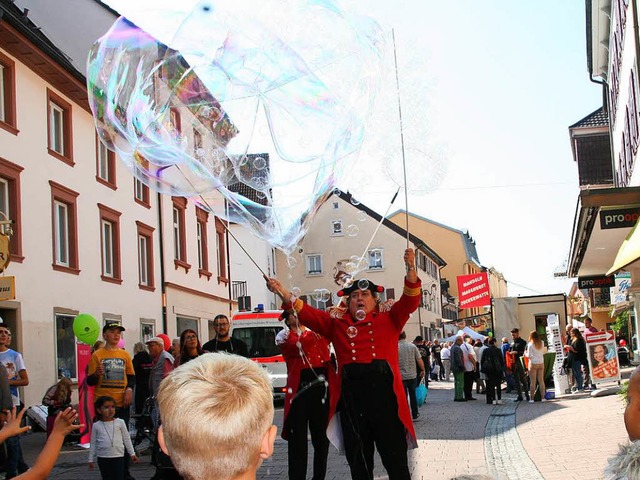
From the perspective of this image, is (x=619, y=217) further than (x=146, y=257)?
No

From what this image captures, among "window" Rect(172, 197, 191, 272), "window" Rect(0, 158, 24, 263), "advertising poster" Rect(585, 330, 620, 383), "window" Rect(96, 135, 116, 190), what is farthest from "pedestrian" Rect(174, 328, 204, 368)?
"window" Rect(172, 197, 191, 272)

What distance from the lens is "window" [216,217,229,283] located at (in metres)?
37.9

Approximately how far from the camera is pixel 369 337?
737 centimetres

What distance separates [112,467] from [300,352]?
2.17 metres

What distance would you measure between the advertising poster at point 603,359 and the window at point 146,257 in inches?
526

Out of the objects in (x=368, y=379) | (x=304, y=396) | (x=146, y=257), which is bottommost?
(x=304, y=396)

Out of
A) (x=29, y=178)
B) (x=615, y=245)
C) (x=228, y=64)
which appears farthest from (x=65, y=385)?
(x=615, y=245)

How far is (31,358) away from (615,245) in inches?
539

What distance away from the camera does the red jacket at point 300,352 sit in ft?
29.7

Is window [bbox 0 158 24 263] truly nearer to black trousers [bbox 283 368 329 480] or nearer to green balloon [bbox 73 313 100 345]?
Answer: green balloon [bbox 73 313 100 345]

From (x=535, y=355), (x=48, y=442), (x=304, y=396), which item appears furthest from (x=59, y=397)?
(x=535, y=355)

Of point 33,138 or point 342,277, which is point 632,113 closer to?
point 33,138

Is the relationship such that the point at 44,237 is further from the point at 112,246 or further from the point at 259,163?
the point at 259,163

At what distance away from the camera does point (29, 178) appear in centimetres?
2002
